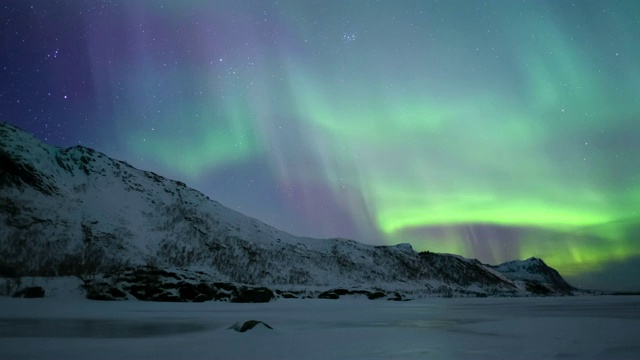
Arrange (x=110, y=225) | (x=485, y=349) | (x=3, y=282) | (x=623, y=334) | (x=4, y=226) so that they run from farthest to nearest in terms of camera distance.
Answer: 1. (x=110, y=225)
2. (x=4, y=226)
3. (x=3, y=282)
4. (x=623, y=334)
5. (x=485, y=349)

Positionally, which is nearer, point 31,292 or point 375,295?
point 31,292

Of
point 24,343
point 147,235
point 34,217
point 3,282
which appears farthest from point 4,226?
point 24,343

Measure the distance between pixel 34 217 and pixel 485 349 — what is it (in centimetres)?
18925

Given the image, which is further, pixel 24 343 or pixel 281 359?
pixel 24 343

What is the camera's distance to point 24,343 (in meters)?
17.1

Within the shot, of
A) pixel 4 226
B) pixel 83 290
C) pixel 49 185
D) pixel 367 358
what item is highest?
pixel 49 185

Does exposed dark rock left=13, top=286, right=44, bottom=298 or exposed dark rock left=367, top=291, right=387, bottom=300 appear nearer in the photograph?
exposed dark rock left=13, top=286, right=44, bottom=298

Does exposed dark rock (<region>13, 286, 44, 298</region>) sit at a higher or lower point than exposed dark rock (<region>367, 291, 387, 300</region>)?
lower

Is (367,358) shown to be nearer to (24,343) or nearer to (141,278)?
(24,343)

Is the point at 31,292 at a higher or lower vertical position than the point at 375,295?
lower

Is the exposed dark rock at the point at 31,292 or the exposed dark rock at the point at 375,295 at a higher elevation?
the exposed dark rock at the point at 375,295

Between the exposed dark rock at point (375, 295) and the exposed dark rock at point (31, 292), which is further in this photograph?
the exposed dark rock at point (375, 295)

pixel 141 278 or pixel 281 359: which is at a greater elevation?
pixel 141 278

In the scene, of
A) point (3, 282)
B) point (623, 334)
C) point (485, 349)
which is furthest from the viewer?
point (3, 282)
